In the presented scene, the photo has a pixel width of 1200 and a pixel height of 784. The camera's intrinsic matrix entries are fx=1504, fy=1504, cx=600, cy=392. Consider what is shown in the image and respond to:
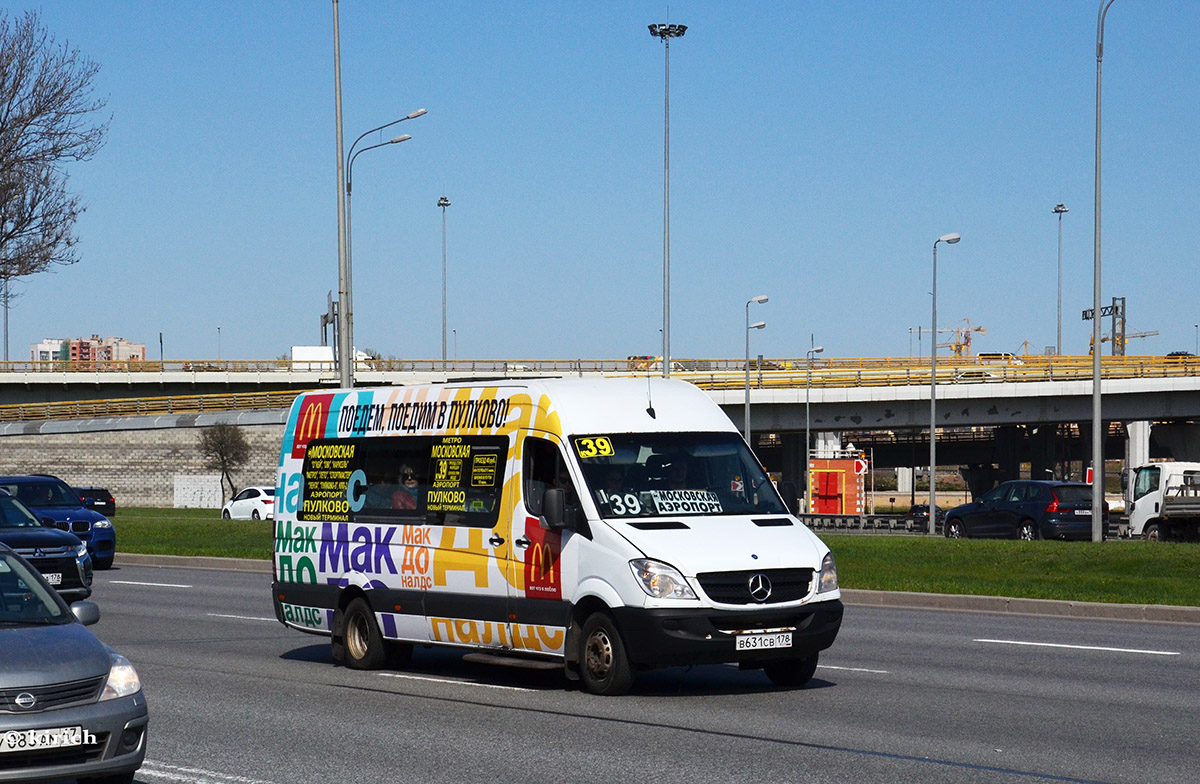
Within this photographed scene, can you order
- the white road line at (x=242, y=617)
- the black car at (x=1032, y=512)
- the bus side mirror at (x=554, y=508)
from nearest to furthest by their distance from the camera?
the bus side mirror at (x=554, y=508)
the white road line at (x=242, y=617)
the black car at (x=1032, y=512)

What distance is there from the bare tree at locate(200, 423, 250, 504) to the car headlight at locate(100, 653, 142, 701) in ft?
222

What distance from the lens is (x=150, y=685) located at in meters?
12.4

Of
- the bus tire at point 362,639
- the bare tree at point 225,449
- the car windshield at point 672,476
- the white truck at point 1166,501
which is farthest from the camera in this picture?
the bare tree at point 225,449

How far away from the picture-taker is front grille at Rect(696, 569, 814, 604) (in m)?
11.0

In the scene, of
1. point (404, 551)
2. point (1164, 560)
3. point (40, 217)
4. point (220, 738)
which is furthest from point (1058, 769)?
point (40, 217)

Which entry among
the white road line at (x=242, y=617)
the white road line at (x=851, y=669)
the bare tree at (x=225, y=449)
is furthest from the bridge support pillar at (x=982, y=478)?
the white road line at (x=851, y=669)

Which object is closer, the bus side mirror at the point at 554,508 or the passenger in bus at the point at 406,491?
the bus side mirror at the point at 554,508

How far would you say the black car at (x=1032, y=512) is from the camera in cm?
3606

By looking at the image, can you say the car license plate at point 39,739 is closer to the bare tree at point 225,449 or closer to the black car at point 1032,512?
the black car at point 1032,512

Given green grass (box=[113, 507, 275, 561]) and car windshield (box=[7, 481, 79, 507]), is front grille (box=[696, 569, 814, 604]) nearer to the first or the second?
green grass (box=[113, 507, 275, 561])

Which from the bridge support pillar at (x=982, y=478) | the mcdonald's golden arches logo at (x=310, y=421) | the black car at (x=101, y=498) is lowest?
the bridge support pillar at (x=982, y=478)

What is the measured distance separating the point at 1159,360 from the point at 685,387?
6084 centimetres

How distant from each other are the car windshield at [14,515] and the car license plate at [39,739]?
14.1 meters

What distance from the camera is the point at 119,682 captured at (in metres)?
7.54
